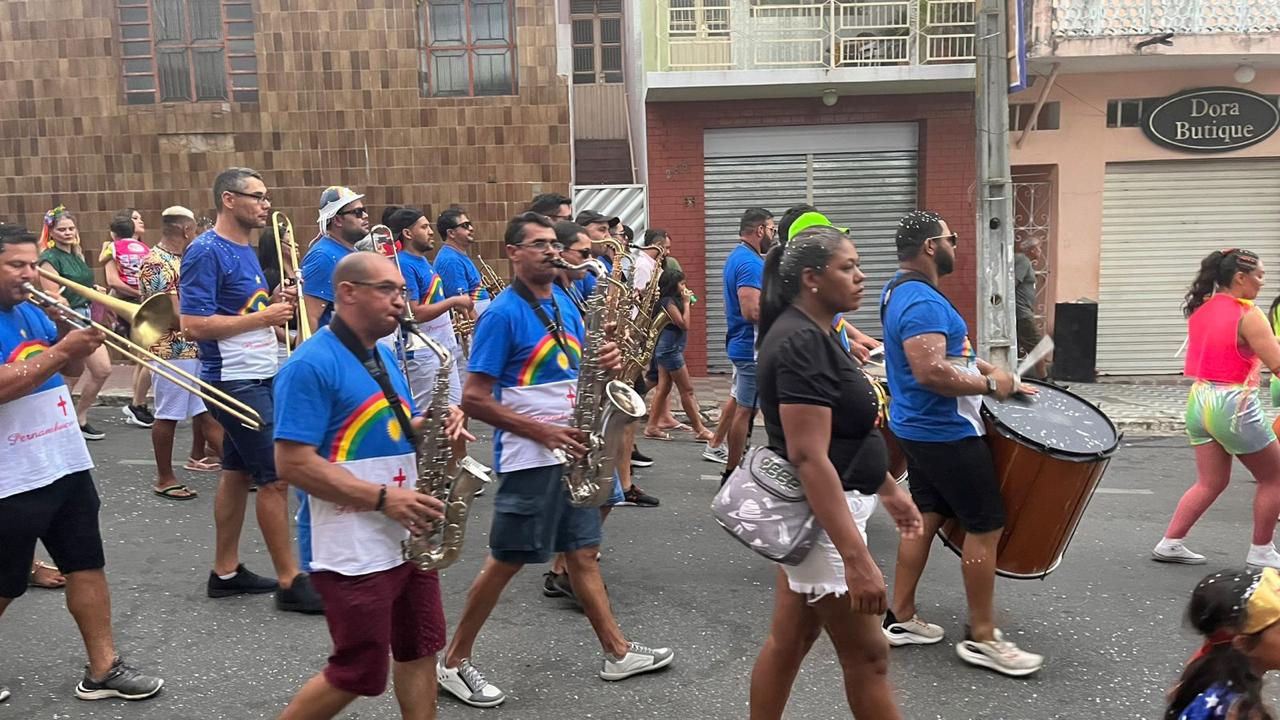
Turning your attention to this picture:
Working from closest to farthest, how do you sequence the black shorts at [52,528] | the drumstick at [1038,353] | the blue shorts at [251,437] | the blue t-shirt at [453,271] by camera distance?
the black shorts at [52,528] → the drumstick at [1038,353] → the blue shorts at [251,437] → the blue t-shirt at [453,271]

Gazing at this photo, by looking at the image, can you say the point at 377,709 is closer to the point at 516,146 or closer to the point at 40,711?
the point at 40,711

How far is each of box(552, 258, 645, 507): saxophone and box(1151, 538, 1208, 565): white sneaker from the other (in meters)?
3.44

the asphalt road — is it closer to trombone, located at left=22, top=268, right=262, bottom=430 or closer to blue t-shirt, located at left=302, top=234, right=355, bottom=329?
trombone, located at left=22, top=268, right=262, bottom=430

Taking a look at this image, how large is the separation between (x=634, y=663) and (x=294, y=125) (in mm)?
10230

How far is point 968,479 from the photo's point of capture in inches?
167

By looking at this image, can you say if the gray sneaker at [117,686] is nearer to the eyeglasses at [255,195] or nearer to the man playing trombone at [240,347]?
the man playing trombone at [240,347]

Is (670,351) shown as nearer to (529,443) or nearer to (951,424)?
(951,424)

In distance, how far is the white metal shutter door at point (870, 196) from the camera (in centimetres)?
1317

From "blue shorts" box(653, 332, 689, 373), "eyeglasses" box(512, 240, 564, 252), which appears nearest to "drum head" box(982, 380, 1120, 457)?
"eyeglasses" box(512, 240, 564, 252)

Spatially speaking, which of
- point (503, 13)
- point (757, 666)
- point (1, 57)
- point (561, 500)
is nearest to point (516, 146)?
point (503, 13)

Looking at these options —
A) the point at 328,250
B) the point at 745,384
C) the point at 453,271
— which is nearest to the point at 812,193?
the point at 745,384

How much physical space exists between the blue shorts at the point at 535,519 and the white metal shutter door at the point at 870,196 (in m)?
9.61

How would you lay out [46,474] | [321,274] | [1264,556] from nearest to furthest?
[46,474] → [321,274] → [1264,556]

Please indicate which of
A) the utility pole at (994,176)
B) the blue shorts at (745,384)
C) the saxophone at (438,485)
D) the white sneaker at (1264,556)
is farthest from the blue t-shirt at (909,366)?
the utility pole at (994,176)
